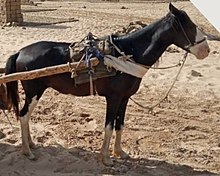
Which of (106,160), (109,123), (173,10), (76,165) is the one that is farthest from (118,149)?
(173,10)

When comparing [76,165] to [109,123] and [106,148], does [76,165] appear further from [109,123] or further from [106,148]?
[109,123]

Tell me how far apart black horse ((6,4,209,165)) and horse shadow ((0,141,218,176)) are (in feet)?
0.43

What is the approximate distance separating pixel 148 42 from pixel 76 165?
1535 mm

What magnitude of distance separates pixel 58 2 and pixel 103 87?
21.0 meters

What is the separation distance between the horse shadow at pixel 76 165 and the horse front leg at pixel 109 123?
85 millimetres

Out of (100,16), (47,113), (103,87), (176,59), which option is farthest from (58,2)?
(103,87)

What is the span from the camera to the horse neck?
562 cm

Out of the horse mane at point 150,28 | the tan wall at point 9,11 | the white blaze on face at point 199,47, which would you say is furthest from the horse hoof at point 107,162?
the tan wall at point 9,11

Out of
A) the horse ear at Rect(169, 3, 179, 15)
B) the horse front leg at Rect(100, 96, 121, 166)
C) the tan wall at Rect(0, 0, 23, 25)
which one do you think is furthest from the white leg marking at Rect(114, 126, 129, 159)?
the tan wall at Rect(0, 0, 23, 25)

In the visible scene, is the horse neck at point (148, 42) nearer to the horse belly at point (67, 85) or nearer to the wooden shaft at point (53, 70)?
the wooden shaft at point (53, 70)

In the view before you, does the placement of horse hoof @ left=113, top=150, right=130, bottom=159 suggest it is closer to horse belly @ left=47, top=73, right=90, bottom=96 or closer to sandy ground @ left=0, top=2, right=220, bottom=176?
sandy ground @ left=0, top=2, right=220, bottom=176

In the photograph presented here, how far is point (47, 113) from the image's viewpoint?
298 inches

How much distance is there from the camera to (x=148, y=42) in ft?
18.8

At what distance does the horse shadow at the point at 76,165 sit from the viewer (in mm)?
5719
